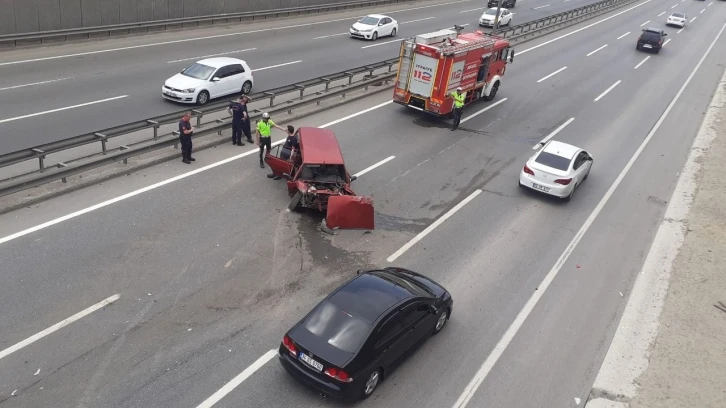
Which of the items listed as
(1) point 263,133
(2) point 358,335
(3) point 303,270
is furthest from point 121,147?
(2) point 358,335

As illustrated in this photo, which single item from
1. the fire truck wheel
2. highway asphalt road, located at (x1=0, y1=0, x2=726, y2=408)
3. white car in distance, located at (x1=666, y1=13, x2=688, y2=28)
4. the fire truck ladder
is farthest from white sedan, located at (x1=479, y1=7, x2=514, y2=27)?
highway asphalt road, located at (x1=0, y1=0, x2=726, y2=408)

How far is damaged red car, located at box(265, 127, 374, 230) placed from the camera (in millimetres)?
14117

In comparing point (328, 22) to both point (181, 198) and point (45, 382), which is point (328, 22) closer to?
point (181, 198)

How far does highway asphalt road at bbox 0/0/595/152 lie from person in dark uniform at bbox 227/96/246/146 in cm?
369

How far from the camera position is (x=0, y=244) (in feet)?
38.5

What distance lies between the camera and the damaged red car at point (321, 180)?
1412 centimetres

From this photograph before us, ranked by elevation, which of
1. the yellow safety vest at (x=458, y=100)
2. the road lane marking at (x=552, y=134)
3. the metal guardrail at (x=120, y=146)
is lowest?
the road lane marking at (x=552, y=134)

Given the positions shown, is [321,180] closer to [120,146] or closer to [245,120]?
[245,120]

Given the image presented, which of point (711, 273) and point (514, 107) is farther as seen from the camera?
point (514, 107)

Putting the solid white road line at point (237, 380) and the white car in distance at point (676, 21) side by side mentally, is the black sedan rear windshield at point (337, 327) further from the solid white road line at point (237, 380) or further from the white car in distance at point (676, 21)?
the white car in distance at point (676, 21)

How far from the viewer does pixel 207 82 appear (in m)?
22.0

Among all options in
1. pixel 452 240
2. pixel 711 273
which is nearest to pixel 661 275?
pixel 711 273

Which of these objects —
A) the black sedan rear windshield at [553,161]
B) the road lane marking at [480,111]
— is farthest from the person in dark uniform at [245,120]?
the road lane marking at [480,111]

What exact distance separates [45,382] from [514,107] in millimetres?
22244
